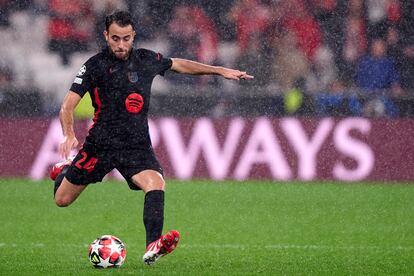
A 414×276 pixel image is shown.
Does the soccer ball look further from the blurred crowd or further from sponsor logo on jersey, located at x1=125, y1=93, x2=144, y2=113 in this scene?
the blurred crowd

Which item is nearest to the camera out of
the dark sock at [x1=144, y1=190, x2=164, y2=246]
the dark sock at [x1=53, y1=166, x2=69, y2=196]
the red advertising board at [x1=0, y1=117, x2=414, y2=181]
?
the dark sock at [x1=144, y1=190, x2=164, y2=246]

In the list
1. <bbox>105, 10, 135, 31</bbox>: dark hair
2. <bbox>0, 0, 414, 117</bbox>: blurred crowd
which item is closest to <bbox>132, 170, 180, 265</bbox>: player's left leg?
<bbox>105, 10, 135, 31</bbox>: dark hair

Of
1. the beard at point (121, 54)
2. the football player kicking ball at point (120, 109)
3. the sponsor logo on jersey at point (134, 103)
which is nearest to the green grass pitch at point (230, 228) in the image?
the football player kicking ball at point (120, 109)

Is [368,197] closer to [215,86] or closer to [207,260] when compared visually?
[215,86]

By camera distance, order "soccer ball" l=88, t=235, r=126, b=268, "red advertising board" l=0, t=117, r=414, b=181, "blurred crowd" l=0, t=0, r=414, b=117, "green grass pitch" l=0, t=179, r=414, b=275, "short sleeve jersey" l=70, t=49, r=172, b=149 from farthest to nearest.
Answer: "blurred crowd" l=0, t=0, r=414, b=117, "red advertising board" l=0, t=117, r=414, b=181, "green grass pitch" l=0, t=179, r=414, b=275, "short sleeve jersey" l=70, t=49, r=172, b=149, "soccer ball" l=88, t=235, r=126, b=268

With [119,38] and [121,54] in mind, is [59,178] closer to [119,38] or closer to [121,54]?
[121,54]

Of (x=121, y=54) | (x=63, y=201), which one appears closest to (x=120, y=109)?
(x=121, y=54)

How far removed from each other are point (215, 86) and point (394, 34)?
276cm

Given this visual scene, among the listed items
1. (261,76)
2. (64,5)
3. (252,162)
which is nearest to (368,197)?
(252,162)

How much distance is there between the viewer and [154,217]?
772 cm

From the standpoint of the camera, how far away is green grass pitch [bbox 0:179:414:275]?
815 cm

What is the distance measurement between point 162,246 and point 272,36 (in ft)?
31.6

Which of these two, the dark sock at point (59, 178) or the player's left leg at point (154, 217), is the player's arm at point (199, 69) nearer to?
the player's left leg at point (154, 217)

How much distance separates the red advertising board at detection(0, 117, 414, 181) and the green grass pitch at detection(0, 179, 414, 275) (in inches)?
9.2
